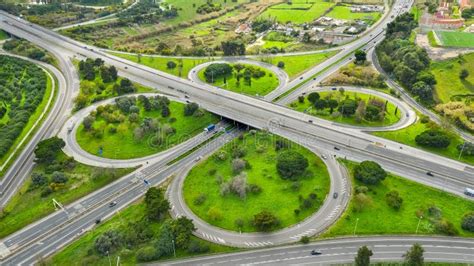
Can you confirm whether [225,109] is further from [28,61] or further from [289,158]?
[28,61]

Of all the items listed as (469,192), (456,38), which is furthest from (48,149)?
(456,38)

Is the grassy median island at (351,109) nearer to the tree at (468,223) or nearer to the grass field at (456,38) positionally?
the tree at (468,223)

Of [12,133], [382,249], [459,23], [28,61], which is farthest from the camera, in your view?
[459,23]

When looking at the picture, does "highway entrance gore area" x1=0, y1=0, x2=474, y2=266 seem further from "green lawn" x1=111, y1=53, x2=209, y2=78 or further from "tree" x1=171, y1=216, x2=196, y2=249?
"green lawn" x1=111, y1=53, x2=209, y2=78

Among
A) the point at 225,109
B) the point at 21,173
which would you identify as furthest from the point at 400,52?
the point at 21,173

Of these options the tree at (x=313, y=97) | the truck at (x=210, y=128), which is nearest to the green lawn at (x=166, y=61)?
the truck at (x=210, y=128)

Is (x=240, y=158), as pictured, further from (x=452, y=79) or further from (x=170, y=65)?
(x=452, y=79)
